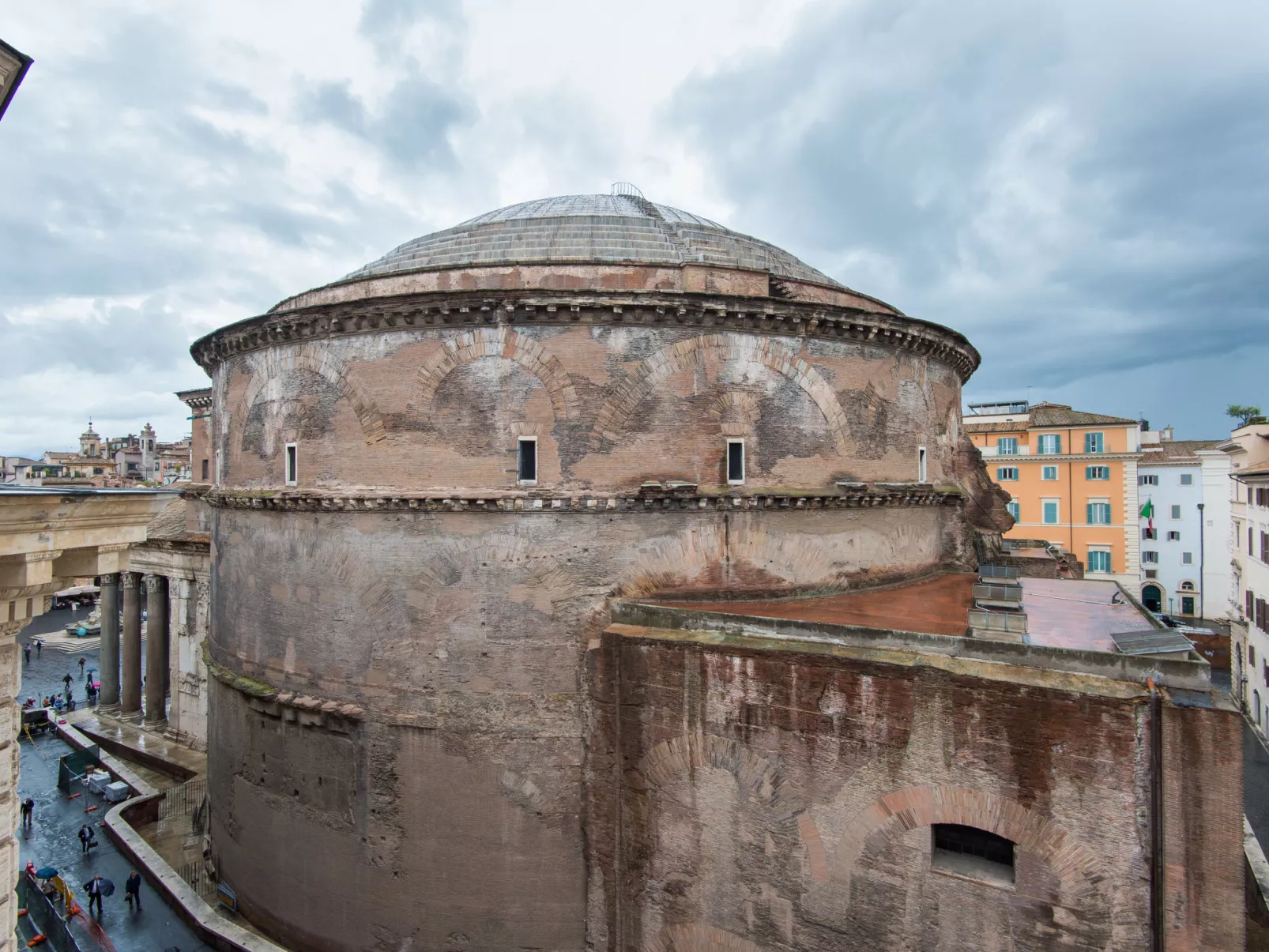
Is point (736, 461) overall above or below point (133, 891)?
above

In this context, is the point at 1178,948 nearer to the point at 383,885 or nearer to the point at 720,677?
the point at 720,677

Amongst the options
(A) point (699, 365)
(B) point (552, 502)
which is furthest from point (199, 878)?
(A) point (699, 365)

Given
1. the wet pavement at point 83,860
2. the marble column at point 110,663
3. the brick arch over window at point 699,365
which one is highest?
the brick arch over window at point 699,365

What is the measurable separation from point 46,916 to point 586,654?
12.1 meters

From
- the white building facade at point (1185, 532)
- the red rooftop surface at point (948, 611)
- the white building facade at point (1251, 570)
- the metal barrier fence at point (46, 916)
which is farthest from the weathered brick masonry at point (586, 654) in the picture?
the white building facade at point (1185, 532)

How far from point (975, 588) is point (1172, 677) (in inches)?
141

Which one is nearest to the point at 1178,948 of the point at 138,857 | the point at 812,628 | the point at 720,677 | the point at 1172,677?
the point at 1172,677

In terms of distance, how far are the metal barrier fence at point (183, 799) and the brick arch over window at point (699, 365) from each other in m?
15.3

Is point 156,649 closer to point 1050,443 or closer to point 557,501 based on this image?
point 557,501

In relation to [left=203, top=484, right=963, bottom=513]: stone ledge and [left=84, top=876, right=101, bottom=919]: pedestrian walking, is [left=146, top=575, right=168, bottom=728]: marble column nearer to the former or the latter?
[left=84, top=876, right=101, bottom=919]: pedestrian walking

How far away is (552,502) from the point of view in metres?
11.8

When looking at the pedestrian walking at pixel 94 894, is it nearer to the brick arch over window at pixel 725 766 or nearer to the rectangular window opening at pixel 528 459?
the brick arch over window at pixel 725 766

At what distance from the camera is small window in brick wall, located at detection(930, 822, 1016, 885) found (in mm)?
8789

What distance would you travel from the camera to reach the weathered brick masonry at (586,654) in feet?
30.5
